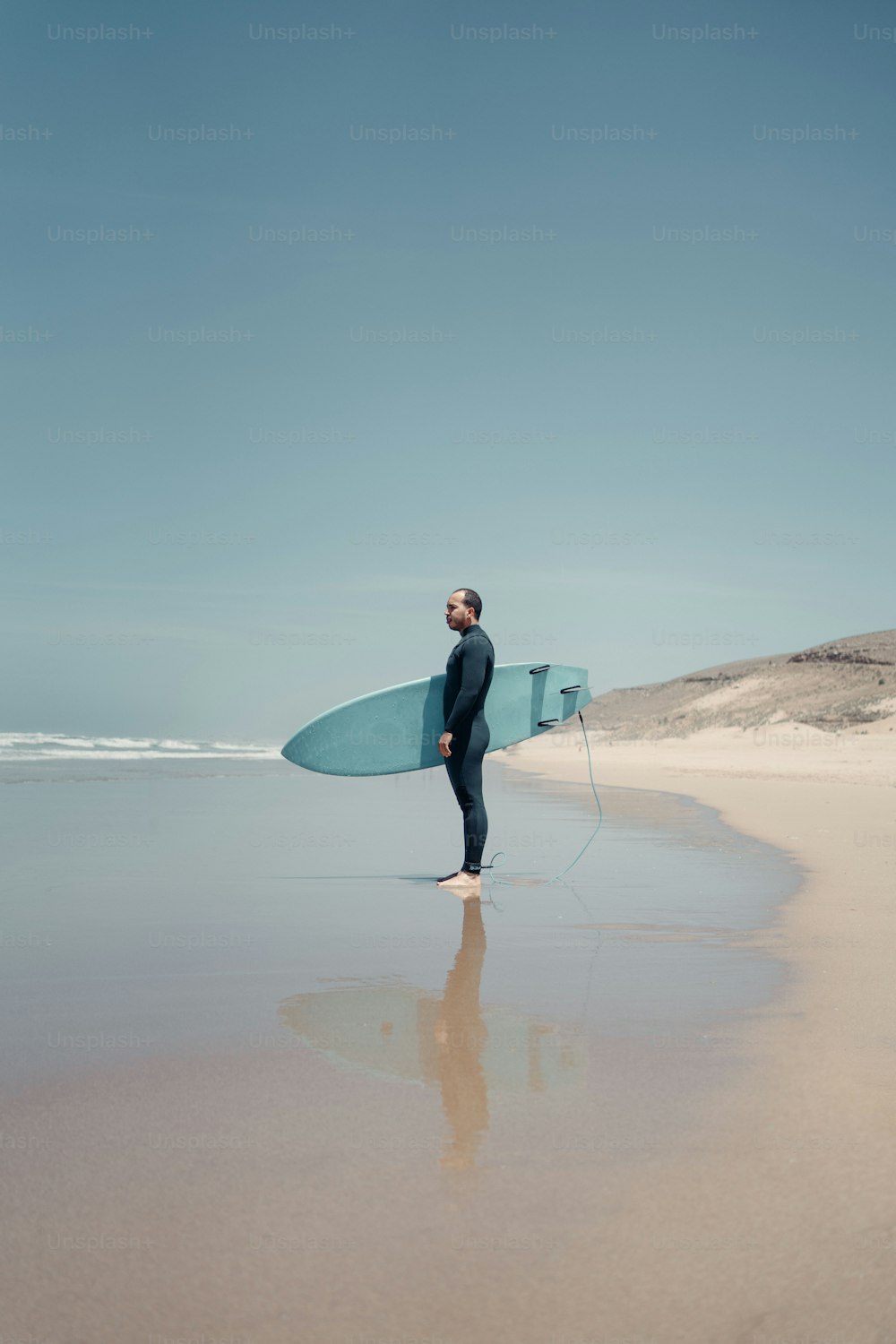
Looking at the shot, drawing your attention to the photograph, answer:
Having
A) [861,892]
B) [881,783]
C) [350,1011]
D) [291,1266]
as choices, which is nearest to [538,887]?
[861,892]

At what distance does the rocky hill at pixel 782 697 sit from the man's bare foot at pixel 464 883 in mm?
22874

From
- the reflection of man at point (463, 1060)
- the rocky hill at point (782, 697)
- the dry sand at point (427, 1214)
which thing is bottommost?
the dry sand at point (427, 1214)

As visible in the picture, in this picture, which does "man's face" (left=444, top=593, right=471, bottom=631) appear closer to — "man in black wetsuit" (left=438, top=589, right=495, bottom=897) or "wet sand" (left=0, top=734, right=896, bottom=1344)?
"man in black wetsuit" (left=438, top=589, right=495, bottom=897)

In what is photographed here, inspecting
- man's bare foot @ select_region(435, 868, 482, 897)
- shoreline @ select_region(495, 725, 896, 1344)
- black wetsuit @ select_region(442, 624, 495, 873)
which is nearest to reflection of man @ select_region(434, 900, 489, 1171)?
shoreline @ select_region(495, 725, 896, 1344)

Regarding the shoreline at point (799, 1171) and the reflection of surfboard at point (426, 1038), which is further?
the reflection of surfboard at point (426, 1038)

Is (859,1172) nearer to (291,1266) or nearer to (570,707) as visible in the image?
(291,1266)

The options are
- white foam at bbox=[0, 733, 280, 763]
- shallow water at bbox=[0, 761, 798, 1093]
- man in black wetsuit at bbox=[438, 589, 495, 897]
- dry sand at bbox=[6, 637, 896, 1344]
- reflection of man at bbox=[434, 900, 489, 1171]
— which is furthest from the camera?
white foam at bbox=[0, 733, 280, 763]

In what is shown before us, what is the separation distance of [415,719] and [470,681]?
1.30 metres

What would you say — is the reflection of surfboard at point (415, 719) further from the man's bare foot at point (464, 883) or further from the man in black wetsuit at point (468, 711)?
the man's bare foot at point (464, 883)

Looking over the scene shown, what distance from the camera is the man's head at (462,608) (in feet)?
19.5

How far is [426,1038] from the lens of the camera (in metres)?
2.76

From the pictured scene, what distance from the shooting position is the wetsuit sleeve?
5.76m

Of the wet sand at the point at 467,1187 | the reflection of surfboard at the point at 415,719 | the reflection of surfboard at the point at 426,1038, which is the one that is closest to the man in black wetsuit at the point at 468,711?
the reflection of surfboard at the point at 415,719

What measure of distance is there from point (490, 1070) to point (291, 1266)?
0.95 m
